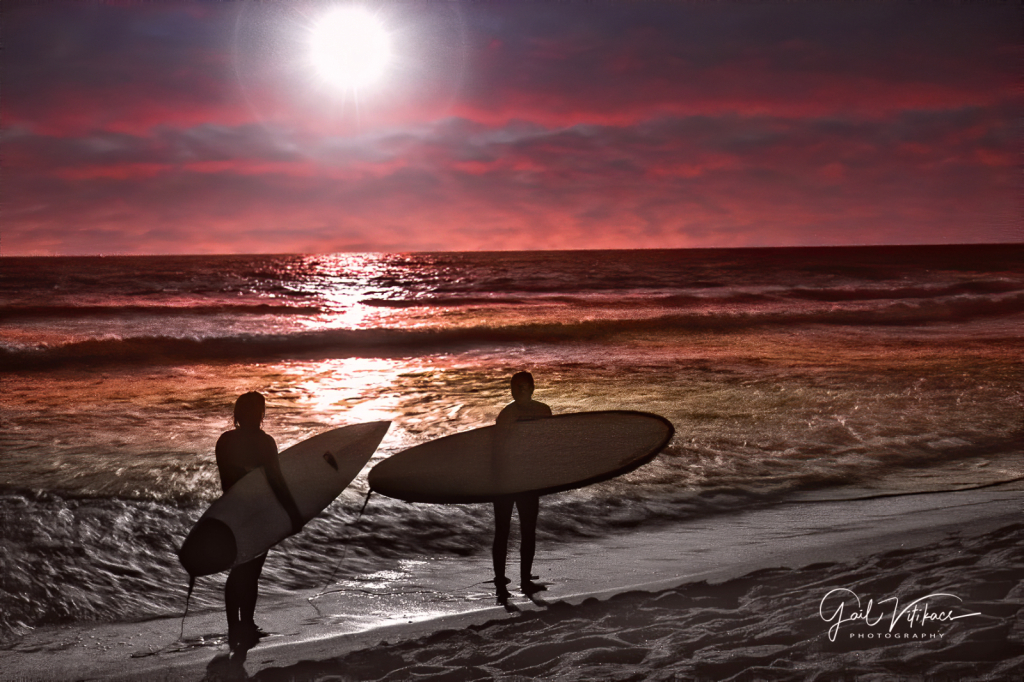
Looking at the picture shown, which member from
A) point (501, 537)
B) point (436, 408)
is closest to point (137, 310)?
point (436, 408)

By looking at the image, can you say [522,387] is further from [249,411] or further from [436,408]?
[436,408]

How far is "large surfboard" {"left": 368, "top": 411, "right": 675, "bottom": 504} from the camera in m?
4.63

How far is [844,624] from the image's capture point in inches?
159

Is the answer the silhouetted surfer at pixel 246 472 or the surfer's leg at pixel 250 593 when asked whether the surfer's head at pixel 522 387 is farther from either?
the surfer's leg at pixel 250 593

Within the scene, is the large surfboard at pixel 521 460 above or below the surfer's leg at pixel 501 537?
above

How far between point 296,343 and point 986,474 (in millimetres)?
19764

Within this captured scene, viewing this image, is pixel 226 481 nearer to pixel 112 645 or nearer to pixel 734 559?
pixel 112 645

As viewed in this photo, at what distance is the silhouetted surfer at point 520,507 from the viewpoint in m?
4.62

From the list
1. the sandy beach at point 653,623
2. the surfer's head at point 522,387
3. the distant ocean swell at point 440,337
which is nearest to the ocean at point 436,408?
the distant ocean swell at point 440,337

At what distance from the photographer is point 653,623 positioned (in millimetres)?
4242

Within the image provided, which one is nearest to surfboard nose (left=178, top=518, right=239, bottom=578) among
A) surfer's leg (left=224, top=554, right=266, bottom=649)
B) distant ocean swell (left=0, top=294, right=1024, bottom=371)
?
surfer's leg (left=224, top=554, right=266, bottom=649)

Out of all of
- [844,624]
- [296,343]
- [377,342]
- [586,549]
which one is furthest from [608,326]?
[844,624]

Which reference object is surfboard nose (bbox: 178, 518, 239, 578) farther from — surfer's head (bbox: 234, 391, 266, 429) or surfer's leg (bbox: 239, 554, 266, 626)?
surfer's head (bbox: 234, 391, 266, 429)

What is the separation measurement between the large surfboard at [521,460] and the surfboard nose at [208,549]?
1.00m
